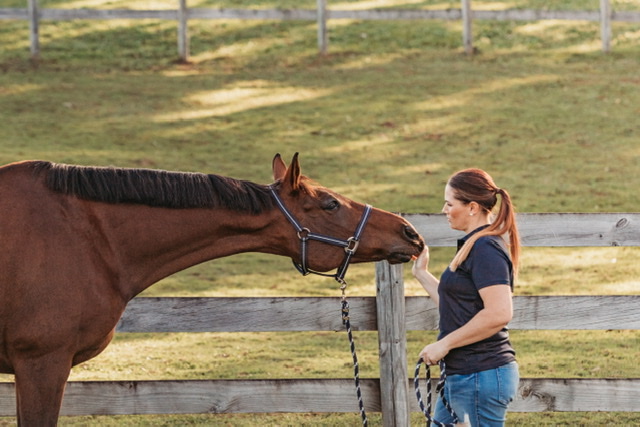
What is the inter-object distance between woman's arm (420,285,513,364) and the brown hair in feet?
0.67

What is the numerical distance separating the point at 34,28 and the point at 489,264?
662 inches

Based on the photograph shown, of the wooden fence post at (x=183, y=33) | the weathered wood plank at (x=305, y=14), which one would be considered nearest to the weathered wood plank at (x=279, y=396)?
the weathered wood plank at (x=305, y=14)

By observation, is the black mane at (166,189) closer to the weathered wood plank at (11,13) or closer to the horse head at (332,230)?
the horse head at (332,230)

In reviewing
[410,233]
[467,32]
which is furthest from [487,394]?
[467,32]

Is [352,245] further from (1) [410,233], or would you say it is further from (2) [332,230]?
(1) [410,233]

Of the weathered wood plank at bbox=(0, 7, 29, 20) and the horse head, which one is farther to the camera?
the weathered wood plank at bbox=(0, 7, 29, 20)

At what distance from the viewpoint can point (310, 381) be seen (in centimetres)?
547

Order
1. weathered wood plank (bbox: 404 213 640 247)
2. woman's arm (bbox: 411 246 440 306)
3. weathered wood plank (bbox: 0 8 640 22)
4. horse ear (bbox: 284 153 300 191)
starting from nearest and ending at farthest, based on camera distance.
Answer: horse ear (bbox: 284 153 300 191)
woman's arm (bbox: 411 246 440 306)
weathered wood plank (bbox: 404 213 640 247)
weathered wood plank (bbox: 0 8 640 22)

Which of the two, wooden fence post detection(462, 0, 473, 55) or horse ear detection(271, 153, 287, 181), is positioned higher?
horse ear detection(271, 153, 287, 181)

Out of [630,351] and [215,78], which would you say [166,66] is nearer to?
[215,78]

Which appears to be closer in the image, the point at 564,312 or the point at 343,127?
the point at 564,312

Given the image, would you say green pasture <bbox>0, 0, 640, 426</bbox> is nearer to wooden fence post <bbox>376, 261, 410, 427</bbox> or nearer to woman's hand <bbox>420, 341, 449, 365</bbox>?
wooden fence post <bbox>376, 261, 410, 427</bbox>

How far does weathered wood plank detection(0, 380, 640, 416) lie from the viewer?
5457mm

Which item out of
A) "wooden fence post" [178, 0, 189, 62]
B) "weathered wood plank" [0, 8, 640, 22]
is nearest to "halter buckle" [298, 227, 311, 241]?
"weathered wood plank" [0, 8, 640, 22]
